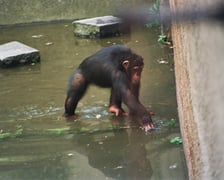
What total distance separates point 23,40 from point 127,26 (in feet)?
28.5

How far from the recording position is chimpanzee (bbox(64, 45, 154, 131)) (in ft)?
15.3

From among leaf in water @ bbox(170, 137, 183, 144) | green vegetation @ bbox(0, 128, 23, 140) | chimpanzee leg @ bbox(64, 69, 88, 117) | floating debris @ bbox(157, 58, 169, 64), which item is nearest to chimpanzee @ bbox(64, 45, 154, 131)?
chimpanzee leg @ bbox(64, 69, 88, 117)

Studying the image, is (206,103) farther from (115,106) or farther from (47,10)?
(47,10)

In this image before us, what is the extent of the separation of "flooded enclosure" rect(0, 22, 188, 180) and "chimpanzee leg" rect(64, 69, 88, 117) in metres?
0.12

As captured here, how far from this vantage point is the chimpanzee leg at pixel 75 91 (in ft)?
16.9

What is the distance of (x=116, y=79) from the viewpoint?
4758mm

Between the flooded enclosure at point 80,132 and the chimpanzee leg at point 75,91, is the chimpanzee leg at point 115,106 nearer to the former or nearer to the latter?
the flooded enclosure at point 80,132

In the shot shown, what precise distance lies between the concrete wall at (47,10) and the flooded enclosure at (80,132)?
3429mm

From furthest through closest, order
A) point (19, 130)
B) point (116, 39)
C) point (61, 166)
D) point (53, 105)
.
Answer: point (116, 39) < point (53, 105) < point (19, 130) < point (61, 166)

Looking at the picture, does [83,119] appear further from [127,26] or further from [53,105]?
[127,26]

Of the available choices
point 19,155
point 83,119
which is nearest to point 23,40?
point 83,119

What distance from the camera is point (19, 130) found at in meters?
4.82

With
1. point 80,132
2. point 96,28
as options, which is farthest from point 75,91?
point 96,28

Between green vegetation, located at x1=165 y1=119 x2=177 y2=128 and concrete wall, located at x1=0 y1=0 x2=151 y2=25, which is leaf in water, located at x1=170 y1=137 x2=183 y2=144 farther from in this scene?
concrete wall, located at x1=0 y1=0 x2=151 y2=25
